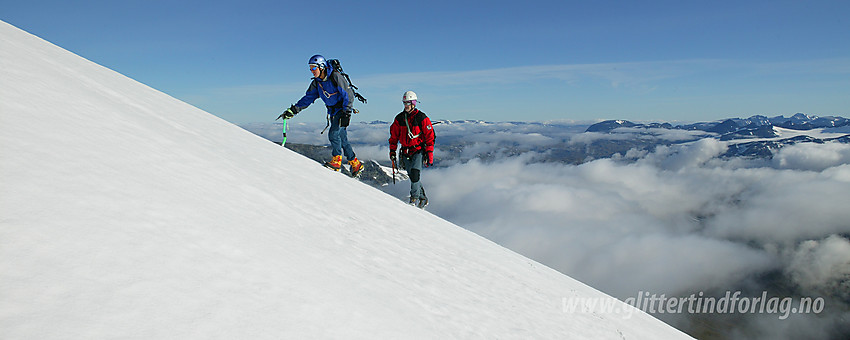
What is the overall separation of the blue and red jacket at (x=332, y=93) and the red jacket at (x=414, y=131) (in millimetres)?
1616

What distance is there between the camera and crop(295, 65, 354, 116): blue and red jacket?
10.7m

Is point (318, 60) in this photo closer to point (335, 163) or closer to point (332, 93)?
point (332, 93)

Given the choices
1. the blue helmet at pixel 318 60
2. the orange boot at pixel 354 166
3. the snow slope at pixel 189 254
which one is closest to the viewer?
the snow slope at pixel 189 254

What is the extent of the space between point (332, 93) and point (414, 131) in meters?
2.62

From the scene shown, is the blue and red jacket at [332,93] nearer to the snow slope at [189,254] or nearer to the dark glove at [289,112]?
the dark glove at [289,112]

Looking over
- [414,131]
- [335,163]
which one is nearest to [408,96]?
[414,131]

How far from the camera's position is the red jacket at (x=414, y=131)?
1151 cm

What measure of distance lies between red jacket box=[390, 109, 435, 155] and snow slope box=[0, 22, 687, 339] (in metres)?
5.60

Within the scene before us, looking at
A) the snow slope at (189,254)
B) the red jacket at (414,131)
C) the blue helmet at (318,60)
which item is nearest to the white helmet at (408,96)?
the red jacket at (414,131)

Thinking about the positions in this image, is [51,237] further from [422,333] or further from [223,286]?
[422,333]

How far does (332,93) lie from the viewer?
10.9 metres

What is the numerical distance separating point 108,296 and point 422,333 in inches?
81.2

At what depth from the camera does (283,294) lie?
263cm

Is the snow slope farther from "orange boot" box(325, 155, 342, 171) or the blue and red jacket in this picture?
"orange boot" box(325, 155, 342, 171)
